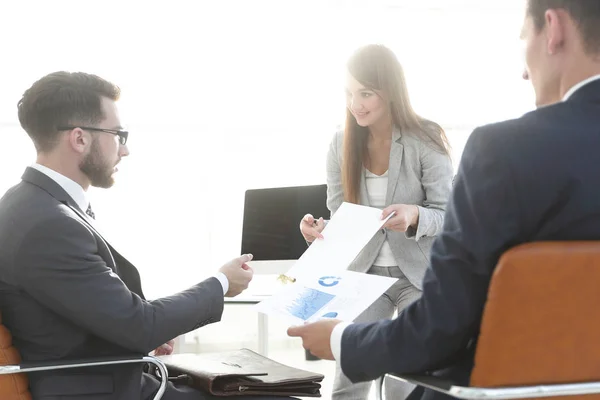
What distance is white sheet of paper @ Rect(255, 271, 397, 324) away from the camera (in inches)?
73.5

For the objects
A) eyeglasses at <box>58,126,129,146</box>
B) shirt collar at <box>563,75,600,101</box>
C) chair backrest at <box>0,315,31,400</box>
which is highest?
shirt collar at <box>563,75,600,101</box>

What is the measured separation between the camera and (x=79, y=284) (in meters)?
1.82

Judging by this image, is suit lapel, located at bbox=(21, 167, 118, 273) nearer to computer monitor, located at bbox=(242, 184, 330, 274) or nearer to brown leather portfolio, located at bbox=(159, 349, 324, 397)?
brown leather portfolio, located at bbox=(159, 349, 324, 397)

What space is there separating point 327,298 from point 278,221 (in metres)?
1.85

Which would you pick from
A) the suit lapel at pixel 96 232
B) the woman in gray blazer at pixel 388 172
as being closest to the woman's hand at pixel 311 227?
the woman in gray blazer at pixel 388 172

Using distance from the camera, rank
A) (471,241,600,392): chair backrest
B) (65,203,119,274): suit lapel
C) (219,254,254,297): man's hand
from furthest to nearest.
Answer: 1. (219,254,254,297): man's hand
2. (65,203,119,274): suit lapel
3. (471,241,600,392): chair backrest

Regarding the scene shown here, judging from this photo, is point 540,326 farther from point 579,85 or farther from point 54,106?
point 54,106

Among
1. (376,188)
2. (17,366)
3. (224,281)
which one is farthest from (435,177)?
(17,366)

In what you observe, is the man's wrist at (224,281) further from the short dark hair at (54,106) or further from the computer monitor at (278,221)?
the computer monitor at (278,221)

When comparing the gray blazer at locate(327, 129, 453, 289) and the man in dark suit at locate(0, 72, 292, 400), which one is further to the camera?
the gray blazer at locate(327, 129, 453, 289)

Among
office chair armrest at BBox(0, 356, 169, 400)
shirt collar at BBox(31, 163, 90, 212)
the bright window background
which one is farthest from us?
the bright window background

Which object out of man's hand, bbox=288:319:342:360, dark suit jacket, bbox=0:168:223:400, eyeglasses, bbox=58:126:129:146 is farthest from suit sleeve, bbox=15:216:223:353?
man's hand, bbox=288:319:342:360

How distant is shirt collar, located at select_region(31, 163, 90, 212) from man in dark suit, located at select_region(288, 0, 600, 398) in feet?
3.81

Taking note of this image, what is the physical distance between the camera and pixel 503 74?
6.02 meters
